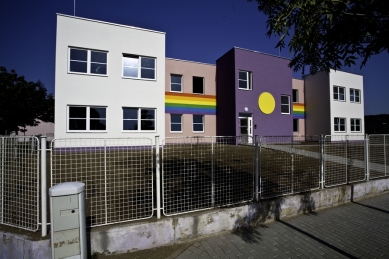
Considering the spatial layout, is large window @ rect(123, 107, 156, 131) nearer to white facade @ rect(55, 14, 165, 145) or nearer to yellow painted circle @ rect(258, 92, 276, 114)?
white facade @ rect(55, 14, 165, 145)

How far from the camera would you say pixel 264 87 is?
1741 centimetres

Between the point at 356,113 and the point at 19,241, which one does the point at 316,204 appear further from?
the point at 356,113

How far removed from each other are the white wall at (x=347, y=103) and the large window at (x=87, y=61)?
69.7 ft

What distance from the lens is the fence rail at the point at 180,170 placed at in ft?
11.0

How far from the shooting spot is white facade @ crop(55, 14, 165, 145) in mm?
12070

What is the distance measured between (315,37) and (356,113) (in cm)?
2543

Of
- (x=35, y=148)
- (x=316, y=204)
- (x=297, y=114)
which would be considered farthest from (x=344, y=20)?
(x=297, y=114)

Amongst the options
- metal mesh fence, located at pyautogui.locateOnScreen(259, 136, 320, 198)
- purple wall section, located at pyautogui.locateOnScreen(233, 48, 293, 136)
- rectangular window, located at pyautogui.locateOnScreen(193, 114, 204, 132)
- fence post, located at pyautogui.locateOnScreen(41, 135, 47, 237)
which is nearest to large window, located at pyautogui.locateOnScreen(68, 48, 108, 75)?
rectangular window, located at pyautogui.locateOnScreen(193, 114, 204, 132)

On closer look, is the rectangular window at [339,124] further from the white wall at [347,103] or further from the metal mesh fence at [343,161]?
the metal mesh fence at [343,161]

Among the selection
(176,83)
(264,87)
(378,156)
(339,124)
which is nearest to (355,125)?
(339,124)

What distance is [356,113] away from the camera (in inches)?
896

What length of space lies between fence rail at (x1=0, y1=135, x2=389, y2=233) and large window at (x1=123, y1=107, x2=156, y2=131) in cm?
821

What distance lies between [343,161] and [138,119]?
11.4 metres

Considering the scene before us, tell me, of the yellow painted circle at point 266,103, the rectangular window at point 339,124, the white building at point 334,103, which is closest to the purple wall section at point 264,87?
the yellow painted circle at point 266,103
